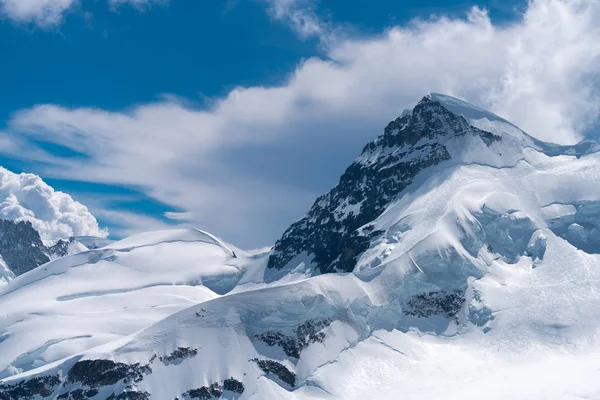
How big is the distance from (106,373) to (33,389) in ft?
52.4

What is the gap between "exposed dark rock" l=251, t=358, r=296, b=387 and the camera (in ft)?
524

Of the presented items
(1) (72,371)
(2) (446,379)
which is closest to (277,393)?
(2) (446,379)

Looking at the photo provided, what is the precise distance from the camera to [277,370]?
529ft

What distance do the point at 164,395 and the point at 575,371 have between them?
7481 cm

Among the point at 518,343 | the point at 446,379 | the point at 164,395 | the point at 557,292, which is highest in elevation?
the point at 557,292

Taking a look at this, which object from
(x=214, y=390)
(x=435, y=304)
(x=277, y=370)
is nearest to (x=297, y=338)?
(x=277, y=370)

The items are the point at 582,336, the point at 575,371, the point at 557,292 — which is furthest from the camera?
the point at 557,292

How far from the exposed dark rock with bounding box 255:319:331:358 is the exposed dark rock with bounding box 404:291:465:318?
21.1 m

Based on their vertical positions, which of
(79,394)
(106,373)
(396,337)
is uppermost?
(396,337)

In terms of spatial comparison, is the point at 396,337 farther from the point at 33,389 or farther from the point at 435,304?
the point at 33,389

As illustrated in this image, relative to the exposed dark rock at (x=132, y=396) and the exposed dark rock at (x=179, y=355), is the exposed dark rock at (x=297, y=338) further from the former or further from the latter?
the exposed dark rock at (x=132, y=396)

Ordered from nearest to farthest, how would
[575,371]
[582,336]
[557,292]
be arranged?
1. [575,371]
2. [582,336]
3. [557,292]

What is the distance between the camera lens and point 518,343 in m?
164

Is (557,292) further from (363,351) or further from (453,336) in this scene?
(363,351)
